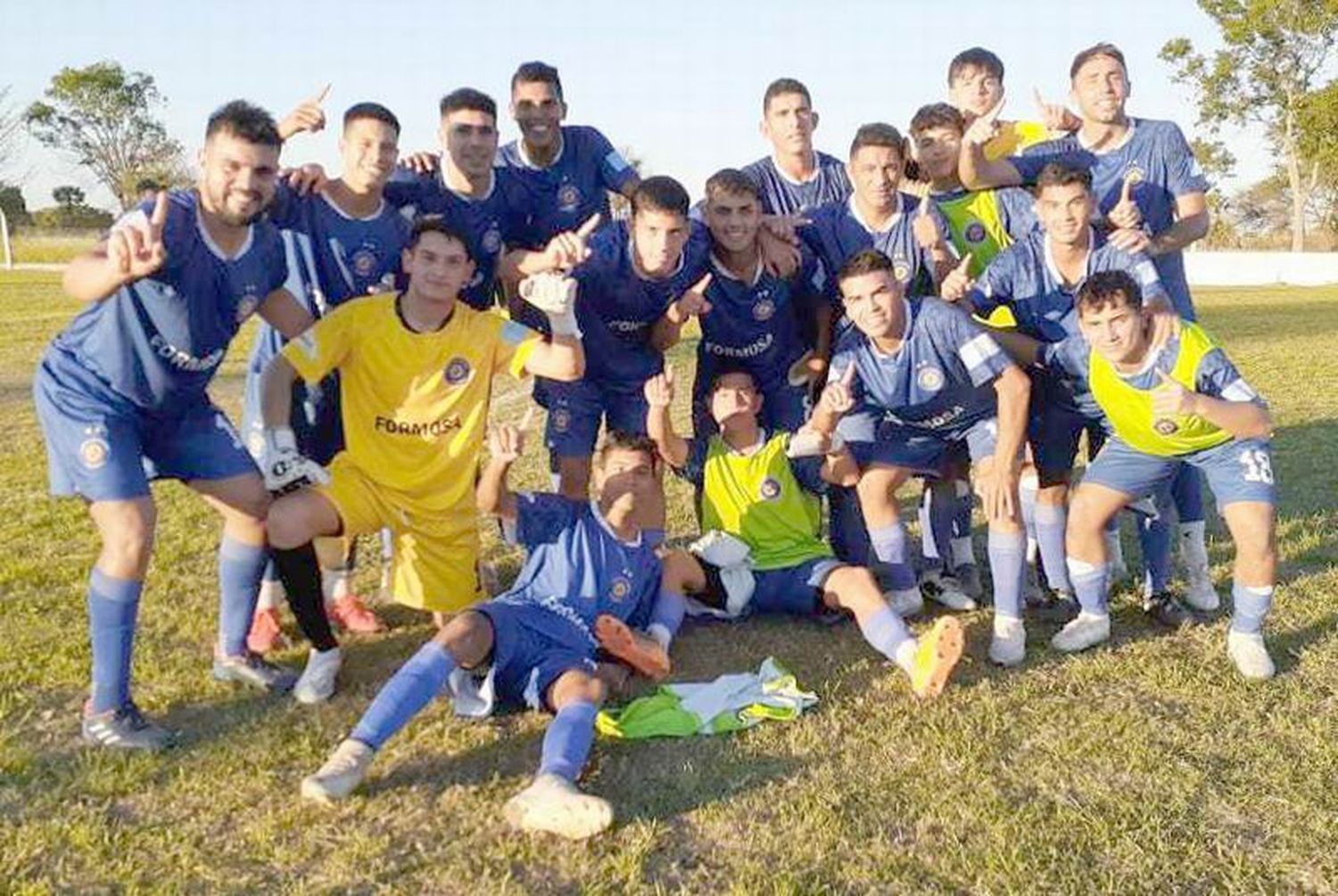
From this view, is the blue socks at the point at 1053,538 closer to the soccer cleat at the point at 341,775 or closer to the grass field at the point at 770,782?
the grass field at the point at 770,782

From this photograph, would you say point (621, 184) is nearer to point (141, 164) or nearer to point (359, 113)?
point (359, 113)

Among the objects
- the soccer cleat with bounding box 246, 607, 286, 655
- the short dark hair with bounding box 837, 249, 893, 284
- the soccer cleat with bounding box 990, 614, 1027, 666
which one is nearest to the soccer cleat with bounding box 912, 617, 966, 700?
the soccer cleat with bounding box 990, 614, 1027, 666

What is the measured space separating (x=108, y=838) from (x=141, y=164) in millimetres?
59059

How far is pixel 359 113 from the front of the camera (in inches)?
187

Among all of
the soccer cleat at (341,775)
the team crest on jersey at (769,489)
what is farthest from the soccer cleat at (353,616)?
the team crest on jersey at (769,489)

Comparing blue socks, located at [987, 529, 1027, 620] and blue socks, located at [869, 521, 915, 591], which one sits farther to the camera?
blue socks, located at [869, 521, 915, 591]

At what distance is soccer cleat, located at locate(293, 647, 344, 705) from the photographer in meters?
4.23

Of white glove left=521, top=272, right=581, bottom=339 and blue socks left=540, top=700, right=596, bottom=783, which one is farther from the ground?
white glove left=521, top=272, right=581, bottom=339

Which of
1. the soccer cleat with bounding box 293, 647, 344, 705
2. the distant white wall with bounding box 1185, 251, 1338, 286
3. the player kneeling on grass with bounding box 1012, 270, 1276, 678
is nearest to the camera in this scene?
the soccer cleat with bounding box 293, 647, 344, 705

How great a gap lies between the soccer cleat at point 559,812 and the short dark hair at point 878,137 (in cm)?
331

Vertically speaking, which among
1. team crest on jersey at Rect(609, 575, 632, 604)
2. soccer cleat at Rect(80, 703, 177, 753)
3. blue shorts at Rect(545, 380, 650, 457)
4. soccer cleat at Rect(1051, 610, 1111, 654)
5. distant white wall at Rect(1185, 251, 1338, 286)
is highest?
blue shorts at Rect(545, 380, 650, 457)

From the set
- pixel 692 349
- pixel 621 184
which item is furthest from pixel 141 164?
pixel 621 184

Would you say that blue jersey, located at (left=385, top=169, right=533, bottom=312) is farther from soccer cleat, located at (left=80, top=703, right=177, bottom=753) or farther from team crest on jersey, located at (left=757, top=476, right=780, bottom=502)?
soccer cleat, located at (left=80, top=703, right=177, bottom=753)

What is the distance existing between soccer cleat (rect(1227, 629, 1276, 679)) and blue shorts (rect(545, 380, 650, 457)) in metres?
2.80
